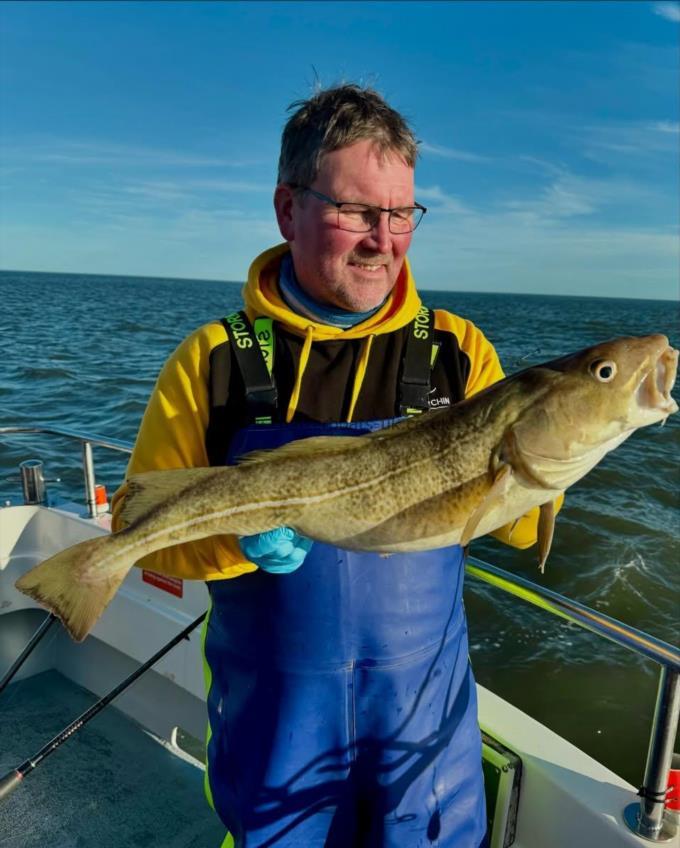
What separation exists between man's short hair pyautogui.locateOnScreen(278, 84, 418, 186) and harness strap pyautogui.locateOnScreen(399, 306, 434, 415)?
0.77m

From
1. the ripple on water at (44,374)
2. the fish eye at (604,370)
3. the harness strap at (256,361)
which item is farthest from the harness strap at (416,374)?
the ripple on water at (44,374)

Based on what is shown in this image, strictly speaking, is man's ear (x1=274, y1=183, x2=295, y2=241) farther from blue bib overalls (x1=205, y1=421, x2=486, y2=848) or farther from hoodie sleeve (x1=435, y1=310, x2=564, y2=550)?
blue bib overalls (x1=205, y1=421, x2=486, y2=848)

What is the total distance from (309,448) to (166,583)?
3.02m

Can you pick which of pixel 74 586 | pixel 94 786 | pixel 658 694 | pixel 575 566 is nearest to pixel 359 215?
pixel 74 586

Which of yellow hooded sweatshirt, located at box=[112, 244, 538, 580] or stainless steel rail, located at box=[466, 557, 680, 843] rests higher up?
yellow hooded sweatshirt, located at box=[112, 244, 538, 580]

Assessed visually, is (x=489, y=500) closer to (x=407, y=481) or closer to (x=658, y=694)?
(x=407, y=481)

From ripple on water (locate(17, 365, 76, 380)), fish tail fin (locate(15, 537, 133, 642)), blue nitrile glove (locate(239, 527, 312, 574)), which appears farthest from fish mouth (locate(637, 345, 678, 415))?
ripple on water (locate(17, 365, 76, 380))

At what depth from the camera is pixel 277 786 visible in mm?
2723

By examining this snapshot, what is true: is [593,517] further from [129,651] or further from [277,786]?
[277,786]

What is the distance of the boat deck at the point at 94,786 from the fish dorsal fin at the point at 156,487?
2.93 metres

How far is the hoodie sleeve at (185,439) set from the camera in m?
2.78

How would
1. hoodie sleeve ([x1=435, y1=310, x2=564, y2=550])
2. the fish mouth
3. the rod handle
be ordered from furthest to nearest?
the rod handle
hoodie sleeve ([x1=435, y1=310, x2=564, y2=550])
the fish mouth

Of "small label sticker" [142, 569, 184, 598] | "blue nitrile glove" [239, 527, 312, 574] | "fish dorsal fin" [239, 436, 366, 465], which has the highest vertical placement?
"fish dorsal fin" [239, 436, 366, 465]

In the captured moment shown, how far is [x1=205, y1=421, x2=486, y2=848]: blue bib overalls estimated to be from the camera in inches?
106
